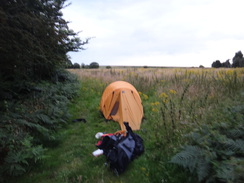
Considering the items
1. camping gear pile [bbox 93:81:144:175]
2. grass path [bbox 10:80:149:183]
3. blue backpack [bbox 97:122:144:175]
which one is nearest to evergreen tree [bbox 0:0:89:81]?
grass path [bbox 10:80:149:183]

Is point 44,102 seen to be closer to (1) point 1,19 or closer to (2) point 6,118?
(2) point 6,118

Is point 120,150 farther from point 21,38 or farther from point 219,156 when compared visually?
point 21,38

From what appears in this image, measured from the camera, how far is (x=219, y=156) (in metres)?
2.16

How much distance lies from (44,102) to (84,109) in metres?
2.05

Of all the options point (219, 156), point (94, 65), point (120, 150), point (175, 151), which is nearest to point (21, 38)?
point (120, 150)

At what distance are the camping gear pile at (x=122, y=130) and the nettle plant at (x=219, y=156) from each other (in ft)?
3.85

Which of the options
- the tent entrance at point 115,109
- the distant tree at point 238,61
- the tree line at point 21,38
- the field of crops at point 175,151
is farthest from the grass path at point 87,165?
the distant tree at point 238,61

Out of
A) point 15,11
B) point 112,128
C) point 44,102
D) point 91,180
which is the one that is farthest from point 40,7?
point 91,180

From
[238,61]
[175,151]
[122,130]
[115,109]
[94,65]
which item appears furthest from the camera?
[94,65]

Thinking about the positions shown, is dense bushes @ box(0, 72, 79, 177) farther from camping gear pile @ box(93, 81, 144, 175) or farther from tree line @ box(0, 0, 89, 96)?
camping gear pile @ box(93, 81, 144, 175)

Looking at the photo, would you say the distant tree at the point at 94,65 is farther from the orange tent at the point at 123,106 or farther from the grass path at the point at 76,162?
the grass path at the point at 76,162

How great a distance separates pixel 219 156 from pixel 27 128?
4.06 m

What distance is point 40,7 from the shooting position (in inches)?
218

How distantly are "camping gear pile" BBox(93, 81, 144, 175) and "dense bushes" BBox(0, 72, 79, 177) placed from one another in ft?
4.33
